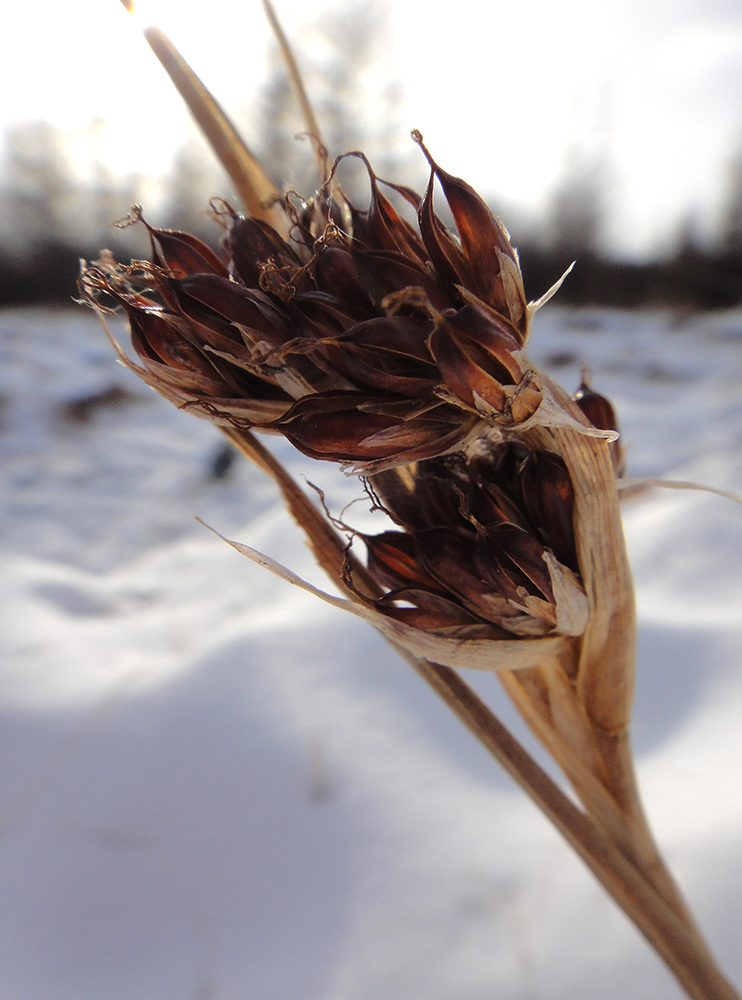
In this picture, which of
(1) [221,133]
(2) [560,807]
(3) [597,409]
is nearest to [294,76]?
→ (1) [221,133]

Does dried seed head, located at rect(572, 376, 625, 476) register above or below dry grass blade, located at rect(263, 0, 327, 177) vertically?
below

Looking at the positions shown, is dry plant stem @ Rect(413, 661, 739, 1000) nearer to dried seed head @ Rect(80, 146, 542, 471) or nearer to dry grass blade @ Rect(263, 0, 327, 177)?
dried seed head @ Rect(80, 146, 542, 471)

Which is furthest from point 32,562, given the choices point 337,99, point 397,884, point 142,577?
point 337,99

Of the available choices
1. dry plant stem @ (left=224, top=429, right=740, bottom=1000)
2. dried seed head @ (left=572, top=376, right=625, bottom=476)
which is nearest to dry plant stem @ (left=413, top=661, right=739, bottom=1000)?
dry plant stem @ (left=224, top=429, right=740, bottom=1000)

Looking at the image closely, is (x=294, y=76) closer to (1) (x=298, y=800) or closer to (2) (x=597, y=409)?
(2) (x=597, y=409)

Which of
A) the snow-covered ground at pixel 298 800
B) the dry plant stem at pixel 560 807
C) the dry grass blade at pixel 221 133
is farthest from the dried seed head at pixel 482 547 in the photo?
the snow-covered ground at pixel 298 800

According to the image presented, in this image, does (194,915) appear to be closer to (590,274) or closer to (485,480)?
(485,480)
